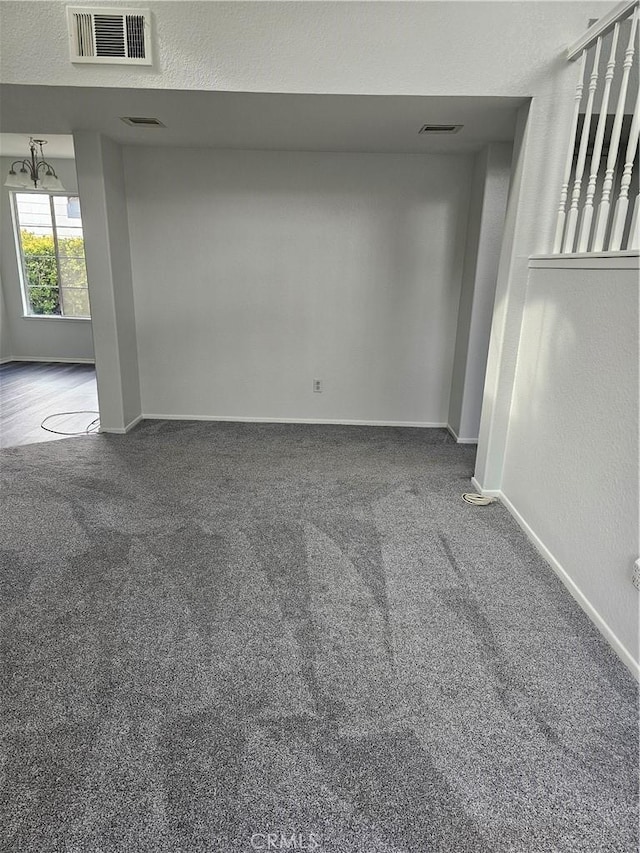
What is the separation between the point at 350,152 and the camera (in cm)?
396

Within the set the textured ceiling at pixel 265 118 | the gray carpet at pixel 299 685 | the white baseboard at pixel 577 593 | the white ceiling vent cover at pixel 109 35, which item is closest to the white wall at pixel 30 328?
the textured ceiling at pixel 265 118

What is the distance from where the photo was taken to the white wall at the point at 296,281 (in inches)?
159

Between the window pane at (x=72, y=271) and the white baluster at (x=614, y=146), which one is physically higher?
the white baluster at (x=614, y=146)

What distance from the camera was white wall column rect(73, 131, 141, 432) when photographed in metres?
3.60

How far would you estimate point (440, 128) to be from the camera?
3.21m

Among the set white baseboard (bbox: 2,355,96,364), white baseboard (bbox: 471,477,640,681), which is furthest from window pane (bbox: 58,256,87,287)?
white baseboard (bbox: 471,477,640,681)

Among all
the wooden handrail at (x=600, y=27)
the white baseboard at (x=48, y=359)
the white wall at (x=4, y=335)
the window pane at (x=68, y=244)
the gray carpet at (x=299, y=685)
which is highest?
the wooden handrail at (x=600, y=27)

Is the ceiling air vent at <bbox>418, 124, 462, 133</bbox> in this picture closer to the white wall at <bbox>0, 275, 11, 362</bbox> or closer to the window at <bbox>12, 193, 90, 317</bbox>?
the window at <bbox>12, 193, 90, 317</bbox>

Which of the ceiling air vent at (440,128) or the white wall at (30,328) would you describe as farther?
the white wall at (30,328)

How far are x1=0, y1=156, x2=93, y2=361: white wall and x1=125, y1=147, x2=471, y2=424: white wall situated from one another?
3014mm

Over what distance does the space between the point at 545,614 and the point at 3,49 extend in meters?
3.59

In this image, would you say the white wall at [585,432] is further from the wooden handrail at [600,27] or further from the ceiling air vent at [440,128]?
the ceiling air vent at [440,128]

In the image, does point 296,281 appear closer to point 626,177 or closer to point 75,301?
point 626,177

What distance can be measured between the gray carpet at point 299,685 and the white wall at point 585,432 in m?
0.17
